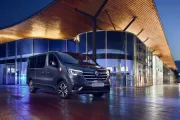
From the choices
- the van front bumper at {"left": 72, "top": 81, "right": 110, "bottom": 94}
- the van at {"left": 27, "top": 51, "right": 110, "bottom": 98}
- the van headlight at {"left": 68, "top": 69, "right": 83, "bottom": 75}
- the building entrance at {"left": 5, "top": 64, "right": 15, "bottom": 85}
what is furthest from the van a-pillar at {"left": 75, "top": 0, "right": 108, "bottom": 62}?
the building entrance at {"left": 5, "top": 64, "right": 15, "bottom": 85}

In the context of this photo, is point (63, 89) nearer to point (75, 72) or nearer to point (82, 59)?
point (75, 72)

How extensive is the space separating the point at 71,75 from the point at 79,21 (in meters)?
14.2

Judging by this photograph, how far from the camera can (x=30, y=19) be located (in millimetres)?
22219

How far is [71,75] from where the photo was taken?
30.1 ft

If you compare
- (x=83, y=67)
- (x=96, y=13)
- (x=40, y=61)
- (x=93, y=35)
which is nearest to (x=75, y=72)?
(x=83, y=67)

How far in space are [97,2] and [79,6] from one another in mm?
1601

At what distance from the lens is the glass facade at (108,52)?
901 inches

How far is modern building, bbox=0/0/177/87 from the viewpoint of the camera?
18641 mm

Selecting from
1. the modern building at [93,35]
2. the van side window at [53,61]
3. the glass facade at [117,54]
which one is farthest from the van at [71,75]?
the glass facade at [117,54]

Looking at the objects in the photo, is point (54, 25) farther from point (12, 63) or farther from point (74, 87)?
point (74, 87)

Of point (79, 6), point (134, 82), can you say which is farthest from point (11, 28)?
point (134, 82)

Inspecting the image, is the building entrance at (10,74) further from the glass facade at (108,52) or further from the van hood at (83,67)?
the van hood at (83,67)

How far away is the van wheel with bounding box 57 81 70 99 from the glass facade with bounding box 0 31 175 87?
43.6 ft

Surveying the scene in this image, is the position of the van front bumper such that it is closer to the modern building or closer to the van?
the van
